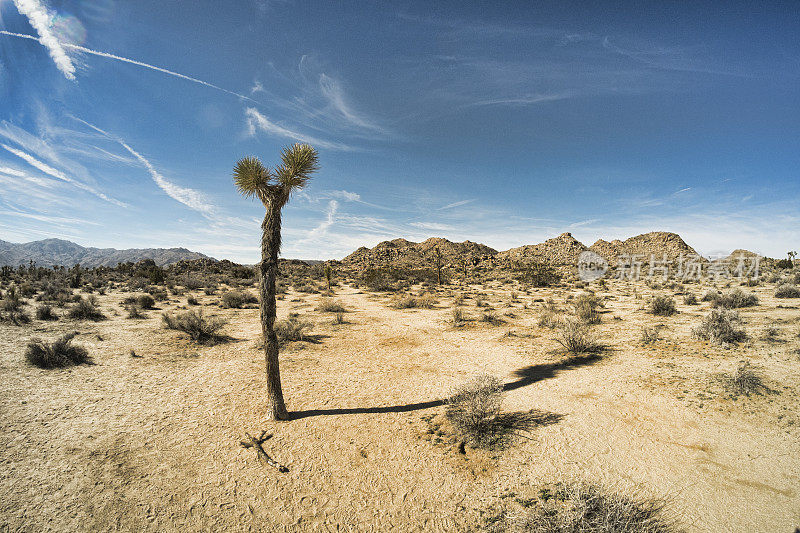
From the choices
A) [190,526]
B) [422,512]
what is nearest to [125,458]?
[190,526]

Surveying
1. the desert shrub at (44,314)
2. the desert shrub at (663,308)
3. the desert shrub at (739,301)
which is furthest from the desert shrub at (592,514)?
the desert shrub at (44,314)

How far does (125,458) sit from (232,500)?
2541mm

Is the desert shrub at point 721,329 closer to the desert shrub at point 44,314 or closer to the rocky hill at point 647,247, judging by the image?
the desert shrub at point 44,314

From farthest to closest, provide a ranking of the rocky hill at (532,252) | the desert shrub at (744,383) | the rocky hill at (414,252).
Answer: the rocky hill at (414,252), the rocky hill at (532,252), the desert shrub at (744,383)

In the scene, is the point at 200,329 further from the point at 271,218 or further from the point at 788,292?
the point at 788,292

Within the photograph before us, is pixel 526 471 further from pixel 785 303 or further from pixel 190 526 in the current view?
pixel 785 303

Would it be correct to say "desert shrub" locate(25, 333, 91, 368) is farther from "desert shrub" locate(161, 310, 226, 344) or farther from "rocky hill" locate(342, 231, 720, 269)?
"rocky hill" locate(342, 231, 720, 269)

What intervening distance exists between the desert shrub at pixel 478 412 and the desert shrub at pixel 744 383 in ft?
18.6

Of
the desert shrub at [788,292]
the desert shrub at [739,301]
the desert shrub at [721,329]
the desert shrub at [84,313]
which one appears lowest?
the desert shrub at [84,313]

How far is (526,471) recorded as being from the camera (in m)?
5.21

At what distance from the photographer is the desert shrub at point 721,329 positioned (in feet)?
33.3

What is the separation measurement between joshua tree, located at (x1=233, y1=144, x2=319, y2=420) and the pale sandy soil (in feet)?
3.76

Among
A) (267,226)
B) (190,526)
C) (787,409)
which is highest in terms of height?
(267,226)

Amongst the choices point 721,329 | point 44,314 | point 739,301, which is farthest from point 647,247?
point 44,314
